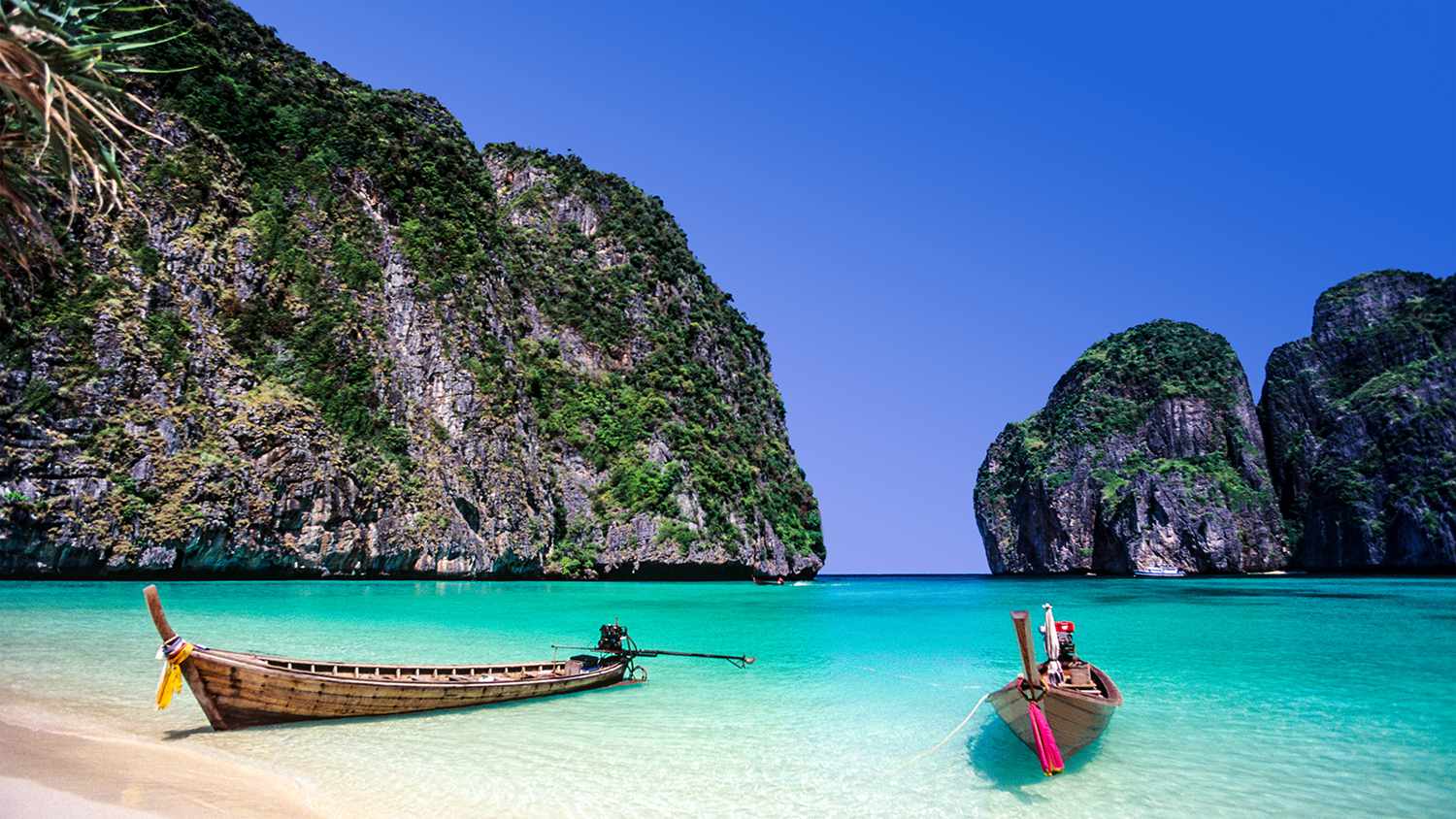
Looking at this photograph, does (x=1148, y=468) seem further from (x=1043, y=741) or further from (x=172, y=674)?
(x=172, y=674)

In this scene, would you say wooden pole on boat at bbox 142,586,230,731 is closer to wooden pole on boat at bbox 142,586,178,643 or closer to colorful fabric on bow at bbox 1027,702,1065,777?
wooden pole on boat at bbox 142,586,178,643

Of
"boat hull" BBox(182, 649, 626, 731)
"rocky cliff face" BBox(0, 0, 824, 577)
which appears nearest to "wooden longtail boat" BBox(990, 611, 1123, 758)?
"boat hull" BBox(182, 649, 626, 731)

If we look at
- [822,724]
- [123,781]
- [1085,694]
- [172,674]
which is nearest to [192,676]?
[172,674]

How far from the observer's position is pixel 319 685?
11859 mm

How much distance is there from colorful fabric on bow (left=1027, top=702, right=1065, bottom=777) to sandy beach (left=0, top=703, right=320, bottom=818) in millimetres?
8212

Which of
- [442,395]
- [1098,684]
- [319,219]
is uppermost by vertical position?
[319,219]

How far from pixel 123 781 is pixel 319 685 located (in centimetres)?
307

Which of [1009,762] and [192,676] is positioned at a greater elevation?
[192,676]

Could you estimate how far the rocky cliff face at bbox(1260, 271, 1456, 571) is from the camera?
316 feet

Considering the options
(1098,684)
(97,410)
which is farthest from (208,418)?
(1098,684)

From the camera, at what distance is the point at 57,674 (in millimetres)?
15539

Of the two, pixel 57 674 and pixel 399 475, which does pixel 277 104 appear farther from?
pixel 57 674

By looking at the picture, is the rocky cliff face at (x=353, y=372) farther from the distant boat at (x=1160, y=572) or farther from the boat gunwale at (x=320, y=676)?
the distant boat at (x=1160, y=572)

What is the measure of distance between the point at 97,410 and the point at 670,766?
4810cm
